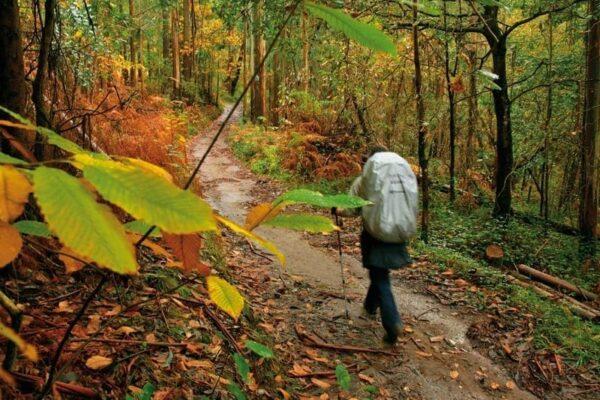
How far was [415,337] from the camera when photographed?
15.7 ft

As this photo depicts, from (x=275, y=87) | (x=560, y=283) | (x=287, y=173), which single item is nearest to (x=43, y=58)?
(x=560, y=283)

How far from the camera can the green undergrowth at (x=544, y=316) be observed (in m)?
4.77

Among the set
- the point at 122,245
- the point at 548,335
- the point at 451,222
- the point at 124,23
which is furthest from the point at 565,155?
the point at 122,245

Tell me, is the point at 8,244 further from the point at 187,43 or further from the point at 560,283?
the point at 187,43

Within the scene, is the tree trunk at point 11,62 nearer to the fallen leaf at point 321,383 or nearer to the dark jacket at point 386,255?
the fallen leaf at point 321,383

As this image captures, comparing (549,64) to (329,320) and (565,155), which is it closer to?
(565,155)

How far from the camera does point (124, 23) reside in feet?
32.3

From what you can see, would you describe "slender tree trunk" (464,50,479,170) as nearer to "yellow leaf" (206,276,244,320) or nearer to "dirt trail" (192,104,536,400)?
"dirt trail" (192,104,536,400)

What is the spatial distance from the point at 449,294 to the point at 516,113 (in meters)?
9.68

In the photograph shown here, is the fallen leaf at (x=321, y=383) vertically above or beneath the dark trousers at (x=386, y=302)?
beneath

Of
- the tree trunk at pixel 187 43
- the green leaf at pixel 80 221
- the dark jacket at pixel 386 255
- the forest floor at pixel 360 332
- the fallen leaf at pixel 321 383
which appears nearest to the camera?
the green leaf at pixel 80 221

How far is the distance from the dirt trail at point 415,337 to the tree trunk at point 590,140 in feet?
18.4

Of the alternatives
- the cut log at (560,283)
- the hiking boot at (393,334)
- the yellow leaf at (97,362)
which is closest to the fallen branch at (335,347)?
the hiking boot at (393,334)

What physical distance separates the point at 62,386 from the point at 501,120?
9374mm
